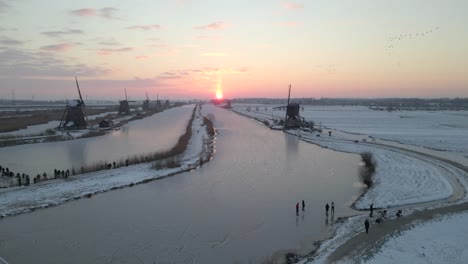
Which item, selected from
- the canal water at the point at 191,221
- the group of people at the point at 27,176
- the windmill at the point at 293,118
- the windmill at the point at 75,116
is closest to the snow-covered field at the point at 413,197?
the canal water at the point at 191,221

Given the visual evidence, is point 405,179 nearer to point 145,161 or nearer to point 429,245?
point 429,245

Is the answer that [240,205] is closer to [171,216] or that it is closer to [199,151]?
[171,216]

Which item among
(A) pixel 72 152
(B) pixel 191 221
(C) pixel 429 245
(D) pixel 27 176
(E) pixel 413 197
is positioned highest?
(D) pixel 27 176

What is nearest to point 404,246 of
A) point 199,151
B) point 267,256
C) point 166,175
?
point 267,256

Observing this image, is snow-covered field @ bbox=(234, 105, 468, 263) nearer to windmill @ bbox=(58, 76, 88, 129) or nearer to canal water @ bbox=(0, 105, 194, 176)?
canal water @ bbox=(0, 105, 194, 176)

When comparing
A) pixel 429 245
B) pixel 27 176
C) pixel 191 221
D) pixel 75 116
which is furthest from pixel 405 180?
pixel 75 116

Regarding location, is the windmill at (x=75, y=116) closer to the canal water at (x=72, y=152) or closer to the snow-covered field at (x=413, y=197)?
the canal water at (x=72, y=152)

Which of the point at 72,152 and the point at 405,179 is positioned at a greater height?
Result: the point at 405,179
